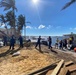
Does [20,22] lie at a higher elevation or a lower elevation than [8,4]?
lower

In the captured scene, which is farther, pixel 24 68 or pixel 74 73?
pixel 24 68

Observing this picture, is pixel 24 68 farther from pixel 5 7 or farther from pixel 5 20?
pixel 5 20

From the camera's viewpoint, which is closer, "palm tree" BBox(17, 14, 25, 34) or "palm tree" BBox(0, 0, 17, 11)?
"palm tree" BBox(0, 0, 17, 11)

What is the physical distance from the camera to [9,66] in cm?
1352

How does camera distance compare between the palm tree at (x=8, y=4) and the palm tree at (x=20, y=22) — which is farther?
the palm tree at (x=20, y=22)

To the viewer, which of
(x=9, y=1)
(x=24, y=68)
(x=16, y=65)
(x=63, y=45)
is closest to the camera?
(x=24, y=68)

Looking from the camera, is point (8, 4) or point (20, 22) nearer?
point (8, 4)

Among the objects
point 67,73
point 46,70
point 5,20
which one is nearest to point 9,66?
point 46,70

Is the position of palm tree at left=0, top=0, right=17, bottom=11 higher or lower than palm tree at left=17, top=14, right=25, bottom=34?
higher

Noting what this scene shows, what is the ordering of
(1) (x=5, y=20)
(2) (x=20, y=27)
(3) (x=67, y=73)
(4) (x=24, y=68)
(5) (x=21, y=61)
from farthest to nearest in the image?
(2) (x=20, y=27) < (1) (x=5, y=20) < (5) (x=21, y=61) < (4) (x=24, y=68) < (3) (x=67, y=73)

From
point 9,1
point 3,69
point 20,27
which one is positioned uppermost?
point 9,1

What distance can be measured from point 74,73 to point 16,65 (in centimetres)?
447

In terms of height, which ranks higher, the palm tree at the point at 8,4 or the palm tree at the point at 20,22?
the palm tree at the point at 8,4

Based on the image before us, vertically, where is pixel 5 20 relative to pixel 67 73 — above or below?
above
